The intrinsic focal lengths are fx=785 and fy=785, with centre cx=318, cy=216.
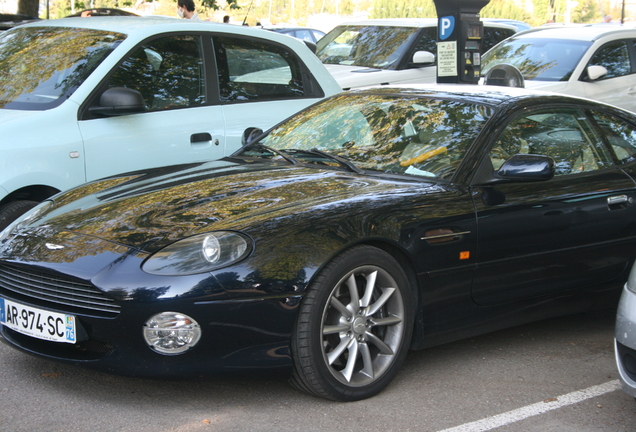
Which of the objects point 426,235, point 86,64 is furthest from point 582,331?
point 86,64

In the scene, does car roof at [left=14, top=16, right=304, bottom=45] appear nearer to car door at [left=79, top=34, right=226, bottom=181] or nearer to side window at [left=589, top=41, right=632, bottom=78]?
car door at [left=79, top=34, right=226, bottom=181]

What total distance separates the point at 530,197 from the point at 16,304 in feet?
8.42

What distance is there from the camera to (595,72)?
9.68m

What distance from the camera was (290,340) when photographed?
334 centimetres

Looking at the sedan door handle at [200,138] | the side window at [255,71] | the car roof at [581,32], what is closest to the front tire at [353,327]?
the sedan door handle at [200,138]

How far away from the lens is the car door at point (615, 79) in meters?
9.83

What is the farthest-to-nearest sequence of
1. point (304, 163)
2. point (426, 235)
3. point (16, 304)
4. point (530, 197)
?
point (304, 163) → point (530, 197) → point (426, 235) → point (16, 304)

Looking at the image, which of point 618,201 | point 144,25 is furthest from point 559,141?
point 144,25

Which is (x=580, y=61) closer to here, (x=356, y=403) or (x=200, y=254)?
(x=356, y=403)

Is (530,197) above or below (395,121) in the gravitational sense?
below

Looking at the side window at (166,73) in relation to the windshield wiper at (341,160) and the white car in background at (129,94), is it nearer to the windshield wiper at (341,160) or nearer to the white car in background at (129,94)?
the white car in background at (129,94)

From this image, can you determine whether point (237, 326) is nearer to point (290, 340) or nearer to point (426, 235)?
point (290, 340)

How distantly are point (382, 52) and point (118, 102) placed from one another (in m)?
6.35

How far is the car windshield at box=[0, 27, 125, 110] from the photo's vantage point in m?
5.29
